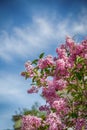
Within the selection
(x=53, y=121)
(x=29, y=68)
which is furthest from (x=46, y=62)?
(x=53, y=121)

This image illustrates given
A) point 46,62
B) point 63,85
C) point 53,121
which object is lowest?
point 53,121

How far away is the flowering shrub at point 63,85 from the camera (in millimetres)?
8102

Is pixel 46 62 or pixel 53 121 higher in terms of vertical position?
pixel 46 62

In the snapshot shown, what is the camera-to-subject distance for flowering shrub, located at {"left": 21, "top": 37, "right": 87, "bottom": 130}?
8.10 meters

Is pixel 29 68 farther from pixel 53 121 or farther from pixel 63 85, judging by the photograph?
pixel 53 121

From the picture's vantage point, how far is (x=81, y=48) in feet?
29.7

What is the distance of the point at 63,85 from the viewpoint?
28.3ft

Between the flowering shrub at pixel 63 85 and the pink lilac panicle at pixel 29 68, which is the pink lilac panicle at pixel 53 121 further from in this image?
the pink lilac panicle at pixel 29 68

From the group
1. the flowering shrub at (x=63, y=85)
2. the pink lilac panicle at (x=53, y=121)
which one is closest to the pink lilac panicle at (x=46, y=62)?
the flowering shrub at (x=63, y=85)

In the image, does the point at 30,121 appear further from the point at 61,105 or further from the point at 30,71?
the point at 30,71

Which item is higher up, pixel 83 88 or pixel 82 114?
pixel 83 88

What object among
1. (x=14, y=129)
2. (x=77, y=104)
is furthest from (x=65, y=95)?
(x=14, y=129)

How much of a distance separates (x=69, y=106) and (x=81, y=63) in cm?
119

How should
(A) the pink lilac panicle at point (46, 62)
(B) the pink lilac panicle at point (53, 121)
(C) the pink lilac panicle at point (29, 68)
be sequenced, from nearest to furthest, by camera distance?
(B) the pink lilac panicle at point (53, 121) → (A) the pink lilac panicle at point (46, 62) → (C) the pink lilac panicle at point (29, 68)
